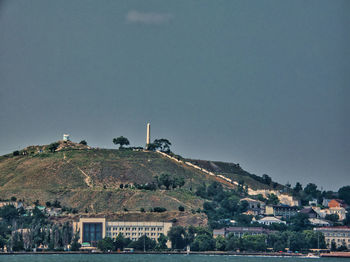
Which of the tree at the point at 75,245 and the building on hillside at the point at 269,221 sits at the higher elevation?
the building on hillside at the point at 269,221

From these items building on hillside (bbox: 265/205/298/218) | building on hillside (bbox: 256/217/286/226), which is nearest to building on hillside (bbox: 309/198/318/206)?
building on hillside (bbox: 265/205/298/218)

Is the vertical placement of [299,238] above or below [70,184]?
below

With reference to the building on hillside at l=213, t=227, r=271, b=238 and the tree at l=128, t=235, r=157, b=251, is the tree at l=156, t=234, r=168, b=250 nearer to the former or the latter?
the tree at l=128, t=235, r=157, b=251

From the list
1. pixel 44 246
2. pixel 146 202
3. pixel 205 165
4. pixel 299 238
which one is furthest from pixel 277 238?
pixel 205 165

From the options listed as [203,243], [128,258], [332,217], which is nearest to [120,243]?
[203,243]

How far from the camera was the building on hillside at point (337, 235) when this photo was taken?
15600cm

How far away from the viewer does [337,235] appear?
157 metres

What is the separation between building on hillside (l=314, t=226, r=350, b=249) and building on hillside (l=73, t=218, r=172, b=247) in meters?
→ 27.9

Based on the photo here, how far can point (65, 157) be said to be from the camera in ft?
600

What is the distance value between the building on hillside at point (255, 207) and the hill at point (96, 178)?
9.45 meters

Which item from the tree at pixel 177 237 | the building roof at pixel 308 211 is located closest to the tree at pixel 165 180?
the building roof at pixel 308 211

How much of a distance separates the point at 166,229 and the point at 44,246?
2086cm

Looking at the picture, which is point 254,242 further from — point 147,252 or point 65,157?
point 65,157

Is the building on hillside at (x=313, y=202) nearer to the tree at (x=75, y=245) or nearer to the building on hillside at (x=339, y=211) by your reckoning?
the building on hillside at (x=339, y=211)
